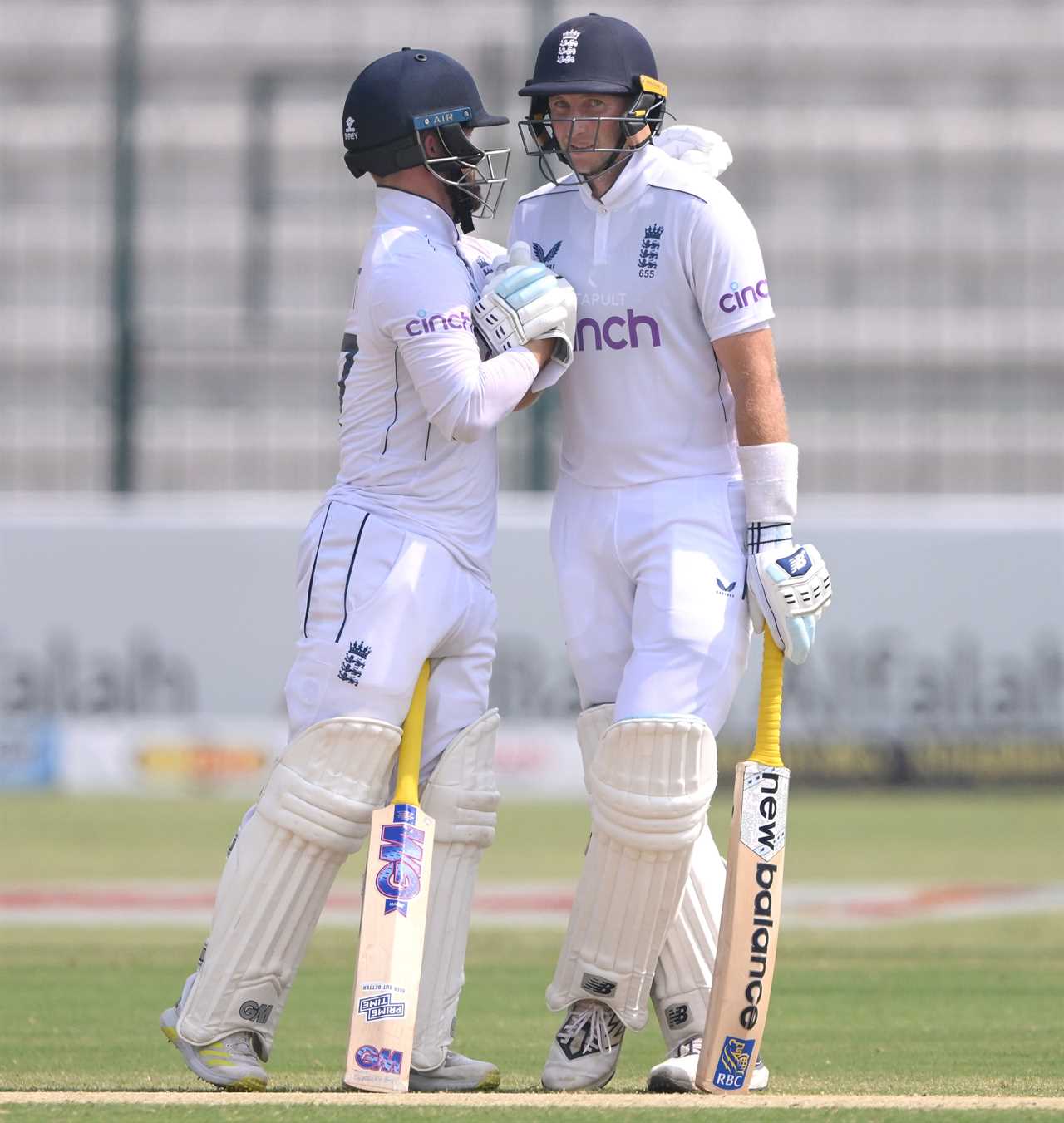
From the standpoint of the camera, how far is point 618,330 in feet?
14.5

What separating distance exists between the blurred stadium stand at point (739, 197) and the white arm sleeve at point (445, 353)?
1845 cm

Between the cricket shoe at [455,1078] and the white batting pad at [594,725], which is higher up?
the white batting pad at [594,725]

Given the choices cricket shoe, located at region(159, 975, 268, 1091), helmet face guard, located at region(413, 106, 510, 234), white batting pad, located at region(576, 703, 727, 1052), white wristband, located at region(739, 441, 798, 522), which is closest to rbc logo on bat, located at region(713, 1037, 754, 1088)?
white batting pad, located at region(576, 703, 727, 1052)

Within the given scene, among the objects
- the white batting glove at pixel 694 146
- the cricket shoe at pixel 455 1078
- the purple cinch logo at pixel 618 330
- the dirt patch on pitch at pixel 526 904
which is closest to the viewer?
the cricket shoe at pixel 455 1078

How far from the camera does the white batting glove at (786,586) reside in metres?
4.24

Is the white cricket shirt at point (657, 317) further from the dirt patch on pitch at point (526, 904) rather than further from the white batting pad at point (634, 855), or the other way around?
the dirt patch on pitch at point (526, 904)

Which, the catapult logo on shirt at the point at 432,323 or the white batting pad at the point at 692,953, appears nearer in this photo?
the catapult logo on shirt at the point at 432,323

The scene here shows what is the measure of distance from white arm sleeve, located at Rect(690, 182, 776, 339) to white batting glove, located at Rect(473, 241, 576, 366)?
28 cm

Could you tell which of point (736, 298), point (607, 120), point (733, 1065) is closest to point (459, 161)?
point (607, 120)

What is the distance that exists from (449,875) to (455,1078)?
1.40 feet

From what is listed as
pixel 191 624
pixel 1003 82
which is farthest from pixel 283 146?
pixel 191 624

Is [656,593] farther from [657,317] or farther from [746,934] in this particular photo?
[746,934]

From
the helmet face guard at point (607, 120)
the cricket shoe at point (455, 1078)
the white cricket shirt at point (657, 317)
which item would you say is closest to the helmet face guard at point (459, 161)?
the helmet face guard at point (607, 120)

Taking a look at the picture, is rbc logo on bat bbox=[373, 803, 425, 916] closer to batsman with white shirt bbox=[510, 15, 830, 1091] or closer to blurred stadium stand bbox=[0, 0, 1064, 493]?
batsman with white shirt bbox=[510, 15, 830, 1091]
